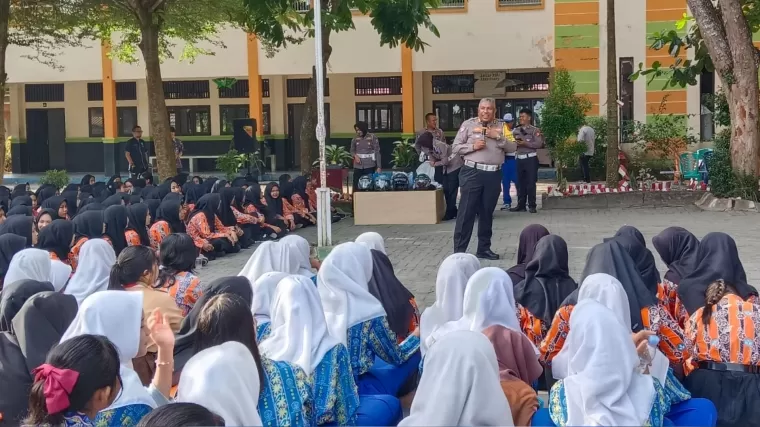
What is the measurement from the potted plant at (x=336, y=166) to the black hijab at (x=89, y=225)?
306 inches

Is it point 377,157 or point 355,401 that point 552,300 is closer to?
point 355,401

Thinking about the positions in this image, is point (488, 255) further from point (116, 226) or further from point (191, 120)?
point (191, 120)

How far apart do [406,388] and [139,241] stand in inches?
204

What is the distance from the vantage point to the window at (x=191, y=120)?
96.0 feet

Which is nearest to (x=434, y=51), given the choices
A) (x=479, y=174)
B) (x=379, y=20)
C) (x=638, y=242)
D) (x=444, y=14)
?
(x=444, y=14)

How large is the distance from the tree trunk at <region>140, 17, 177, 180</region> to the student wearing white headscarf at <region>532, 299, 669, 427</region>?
46.6 feet

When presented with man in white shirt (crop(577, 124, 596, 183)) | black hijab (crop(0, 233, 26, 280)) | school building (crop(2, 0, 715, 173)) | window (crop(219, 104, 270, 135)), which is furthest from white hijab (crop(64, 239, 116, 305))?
window (crop(219, 104, 270, 135))

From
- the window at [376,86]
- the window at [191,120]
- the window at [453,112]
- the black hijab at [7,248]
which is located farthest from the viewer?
the window at [191,120]

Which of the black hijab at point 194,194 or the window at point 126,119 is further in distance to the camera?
the window at point 126,119

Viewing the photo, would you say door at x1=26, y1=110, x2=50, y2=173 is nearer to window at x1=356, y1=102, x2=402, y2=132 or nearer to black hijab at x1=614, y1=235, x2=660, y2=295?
window at x1=356, y1=102, x2=402, y2=132

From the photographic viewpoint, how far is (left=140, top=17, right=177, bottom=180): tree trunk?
1700cm

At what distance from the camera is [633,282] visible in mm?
5559

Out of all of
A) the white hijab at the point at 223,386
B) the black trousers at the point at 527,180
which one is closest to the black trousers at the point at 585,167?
the black trousers at the point at 527,180

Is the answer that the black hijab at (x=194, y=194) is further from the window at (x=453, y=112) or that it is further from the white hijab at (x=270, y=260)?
the window at (x=453, y=112)
